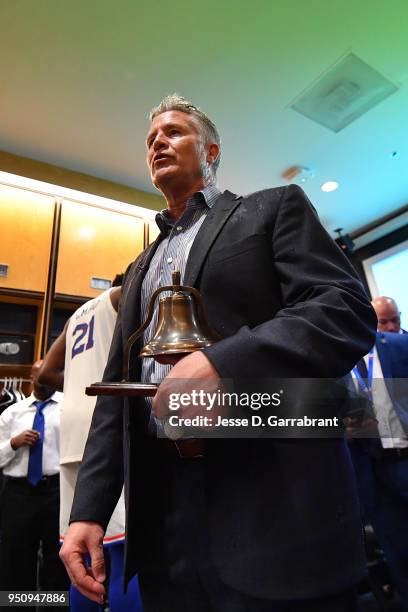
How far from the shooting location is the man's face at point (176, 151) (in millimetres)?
972

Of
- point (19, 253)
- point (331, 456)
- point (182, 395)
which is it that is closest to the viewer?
point (182, 395)

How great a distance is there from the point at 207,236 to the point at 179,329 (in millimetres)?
240

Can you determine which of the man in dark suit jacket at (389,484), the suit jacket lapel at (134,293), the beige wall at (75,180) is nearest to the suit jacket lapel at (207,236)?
the suit jacket lapel at (134,293)

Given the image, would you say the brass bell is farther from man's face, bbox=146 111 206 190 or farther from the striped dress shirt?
man's face, bbox=146 111 206 190

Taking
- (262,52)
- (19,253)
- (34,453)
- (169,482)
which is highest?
(262,52)

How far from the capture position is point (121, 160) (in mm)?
3178

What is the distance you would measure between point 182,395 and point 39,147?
3.17 meters

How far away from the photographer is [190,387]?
43 centimetres

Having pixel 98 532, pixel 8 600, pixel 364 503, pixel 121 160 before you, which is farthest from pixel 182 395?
pixel 121 160

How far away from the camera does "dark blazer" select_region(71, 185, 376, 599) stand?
1.56 feet

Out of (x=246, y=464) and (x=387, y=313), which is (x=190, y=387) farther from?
(x=387, y=313)

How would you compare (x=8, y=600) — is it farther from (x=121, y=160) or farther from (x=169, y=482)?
(x=121, y=160)

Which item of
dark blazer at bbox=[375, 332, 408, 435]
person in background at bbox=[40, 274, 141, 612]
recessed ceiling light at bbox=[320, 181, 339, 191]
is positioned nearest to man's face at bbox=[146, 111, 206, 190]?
person in background at bbox=[40, 274, 141, 612]

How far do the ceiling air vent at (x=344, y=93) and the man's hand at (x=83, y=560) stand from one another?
286cm
